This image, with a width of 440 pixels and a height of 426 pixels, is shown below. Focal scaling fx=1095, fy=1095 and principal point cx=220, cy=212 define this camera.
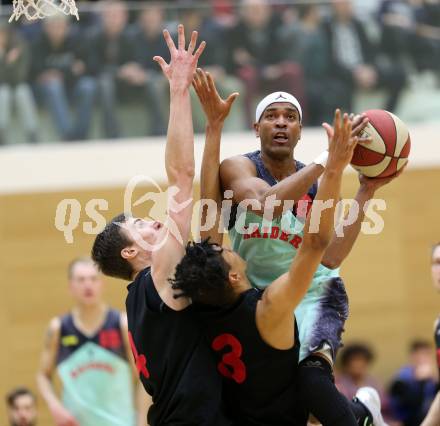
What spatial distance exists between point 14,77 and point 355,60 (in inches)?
140

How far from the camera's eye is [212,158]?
5996 millimetres

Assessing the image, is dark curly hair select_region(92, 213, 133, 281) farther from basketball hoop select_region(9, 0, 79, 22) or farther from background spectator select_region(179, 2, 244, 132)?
background spectator select_region(179, 2, 244, 132)

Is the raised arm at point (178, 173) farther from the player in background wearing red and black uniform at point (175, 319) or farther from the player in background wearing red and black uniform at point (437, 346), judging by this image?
the player in background wearing red and black uniform at point (437, 346)

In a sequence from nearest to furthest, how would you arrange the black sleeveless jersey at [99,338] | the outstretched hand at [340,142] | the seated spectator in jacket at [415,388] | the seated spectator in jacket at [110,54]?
1. the outstretched hand at [340,142]
2. the black sleeveless jersey at [99,338]
3. the seated spectator in jacket at [415,388]
4. the seated spectator in jacket at [110,54]

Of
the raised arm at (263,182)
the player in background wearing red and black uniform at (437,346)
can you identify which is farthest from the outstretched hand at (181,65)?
the player in background wearing red and black uniform at (437,346)

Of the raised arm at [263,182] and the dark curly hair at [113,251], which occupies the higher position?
the raised arm at [263,182]

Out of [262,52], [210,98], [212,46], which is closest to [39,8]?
[210,98]

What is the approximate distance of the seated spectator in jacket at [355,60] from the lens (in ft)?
37.8

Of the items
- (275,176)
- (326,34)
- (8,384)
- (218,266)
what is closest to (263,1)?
(326,34)

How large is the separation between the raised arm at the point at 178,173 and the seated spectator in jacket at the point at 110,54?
5657 mm

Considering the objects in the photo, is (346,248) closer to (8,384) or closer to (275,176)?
(275,176)

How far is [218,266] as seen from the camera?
17.4 feet

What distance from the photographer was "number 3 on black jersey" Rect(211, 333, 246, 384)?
5.41 meters

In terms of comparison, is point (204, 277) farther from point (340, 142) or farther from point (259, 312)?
point (340, 142)
